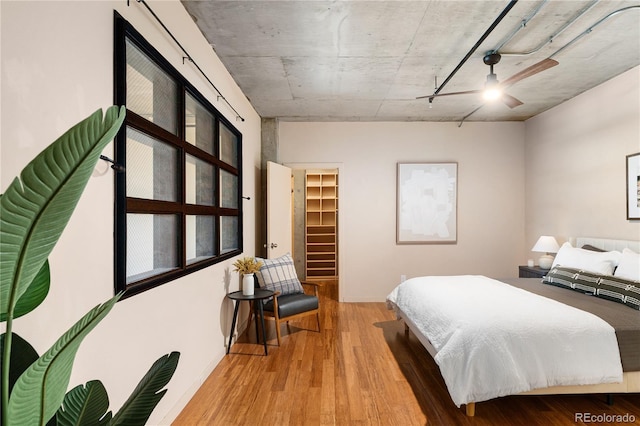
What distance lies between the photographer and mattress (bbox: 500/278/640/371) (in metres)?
2.22

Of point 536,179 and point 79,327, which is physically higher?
point 536,179

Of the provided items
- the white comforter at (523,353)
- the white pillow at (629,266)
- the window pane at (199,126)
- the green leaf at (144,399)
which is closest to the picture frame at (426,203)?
the white pillow at (629,266)

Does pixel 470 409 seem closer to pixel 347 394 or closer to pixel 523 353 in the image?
pixel 523 353

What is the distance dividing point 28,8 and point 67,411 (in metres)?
1.24

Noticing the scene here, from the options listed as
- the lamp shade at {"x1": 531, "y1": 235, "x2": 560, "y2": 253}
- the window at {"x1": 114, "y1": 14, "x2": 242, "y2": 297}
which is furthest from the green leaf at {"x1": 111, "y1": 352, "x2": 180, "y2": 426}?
the lamp shade at {"x1": 531, "y1": 235, "x2": 560, "y2": 253}

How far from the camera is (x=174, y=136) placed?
2207 millimetres

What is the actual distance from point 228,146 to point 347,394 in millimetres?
2632

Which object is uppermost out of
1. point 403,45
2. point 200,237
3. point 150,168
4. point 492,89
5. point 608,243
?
point 403,45

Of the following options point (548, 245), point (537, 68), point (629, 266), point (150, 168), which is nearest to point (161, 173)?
point (150, 168)

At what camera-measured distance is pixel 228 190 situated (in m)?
3.62

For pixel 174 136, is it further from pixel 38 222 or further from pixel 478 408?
pixel 478 408

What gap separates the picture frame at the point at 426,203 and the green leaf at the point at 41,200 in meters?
5.03

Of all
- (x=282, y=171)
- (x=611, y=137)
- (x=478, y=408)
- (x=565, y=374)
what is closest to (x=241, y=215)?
(x=282, y=171)

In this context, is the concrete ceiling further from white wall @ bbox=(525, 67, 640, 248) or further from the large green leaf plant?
the large green leaf plant
